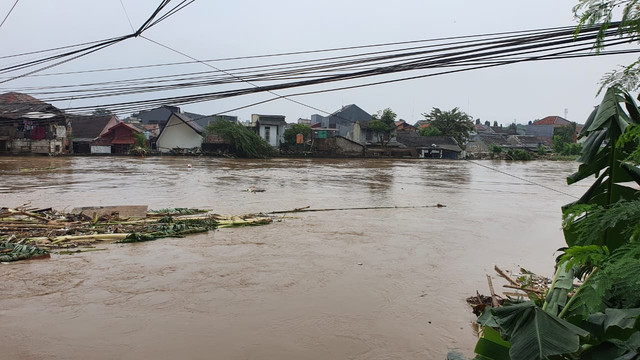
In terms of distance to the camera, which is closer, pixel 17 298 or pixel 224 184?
pixel 17 298

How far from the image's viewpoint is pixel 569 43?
4750 millimetres

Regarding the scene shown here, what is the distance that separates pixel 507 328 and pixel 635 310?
2.16 feet

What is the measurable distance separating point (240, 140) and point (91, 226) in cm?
3271

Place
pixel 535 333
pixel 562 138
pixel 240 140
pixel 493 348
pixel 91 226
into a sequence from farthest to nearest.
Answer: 1. pixel 562 138
2. pixel 240 140
3. pixel 91 226
4. pixel 493 348
5. pixel 535 333

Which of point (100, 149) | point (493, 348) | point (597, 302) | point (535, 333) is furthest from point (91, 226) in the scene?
point (100, 149)

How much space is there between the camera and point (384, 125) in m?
50.2

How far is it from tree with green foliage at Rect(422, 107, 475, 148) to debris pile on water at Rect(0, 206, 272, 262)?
48984mm

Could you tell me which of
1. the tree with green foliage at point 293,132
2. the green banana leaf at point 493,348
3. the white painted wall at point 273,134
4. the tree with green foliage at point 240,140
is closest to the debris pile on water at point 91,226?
the green banana leaf at point 493,348

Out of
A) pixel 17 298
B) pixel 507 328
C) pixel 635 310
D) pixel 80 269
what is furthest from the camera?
pixel 80 269

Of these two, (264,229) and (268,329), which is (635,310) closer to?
(268,329)

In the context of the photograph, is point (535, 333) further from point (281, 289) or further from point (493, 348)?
point (281, 289)

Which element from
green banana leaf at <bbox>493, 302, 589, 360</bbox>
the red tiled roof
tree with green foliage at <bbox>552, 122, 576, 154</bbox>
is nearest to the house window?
tree with green foliage at <bbox>552, 122, 576, 154</bbox>

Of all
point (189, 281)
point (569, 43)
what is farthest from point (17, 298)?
point (569, 43)

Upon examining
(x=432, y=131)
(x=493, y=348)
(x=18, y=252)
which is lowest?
(x=18, y=252)
